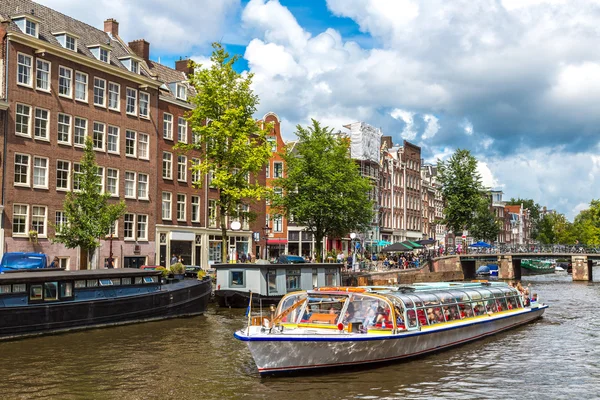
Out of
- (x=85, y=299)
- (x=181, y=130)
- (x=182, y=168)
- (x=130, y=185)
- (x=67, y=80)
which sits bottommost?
(x=85, y=299)

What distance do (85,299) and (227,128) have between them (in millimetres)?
18134

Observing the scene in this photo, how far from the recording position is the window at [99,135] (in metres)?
47.3

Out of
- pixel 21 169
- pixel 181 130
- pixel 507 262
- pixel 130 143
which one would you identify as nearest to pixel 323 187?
pixel 181 130

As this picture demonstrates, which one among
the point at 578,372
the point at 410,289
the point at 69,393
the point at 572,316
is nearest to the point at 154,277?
the point at 410,289

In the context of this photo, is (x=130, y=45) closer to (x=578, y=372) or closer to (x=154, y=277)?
(x=154, y=277)

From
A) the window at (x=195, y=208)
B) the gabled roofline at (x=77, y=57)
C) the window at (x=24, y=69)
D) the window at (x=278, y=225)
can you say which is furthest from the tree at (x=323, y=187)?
the window at (x=24, y=69)

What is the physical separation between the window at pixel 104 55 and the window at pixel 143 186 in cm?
854

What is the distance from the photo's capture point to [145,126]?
5181cm

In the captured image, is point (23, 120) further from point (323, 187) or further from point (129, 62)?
point (323, 187)

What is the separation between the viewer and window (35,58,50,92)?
42.8m

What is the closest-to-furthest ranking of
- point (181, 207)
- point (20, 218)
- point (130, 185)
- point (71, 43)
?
point (20, 218) → point (71, 43) → point (130, 185) → point (181, 207)

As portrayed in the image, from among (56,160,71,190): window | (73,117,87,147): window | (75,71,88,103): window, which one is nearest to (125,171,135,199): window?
(73,117,87,147): window

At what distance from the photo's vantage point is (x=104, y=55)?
48438 millimetres

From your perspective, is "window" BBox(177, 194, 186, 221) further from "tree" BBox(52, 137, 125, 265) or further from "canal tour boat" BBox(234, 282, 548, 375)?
"canal tour boat" BBox(234, 282, 548, 375)
